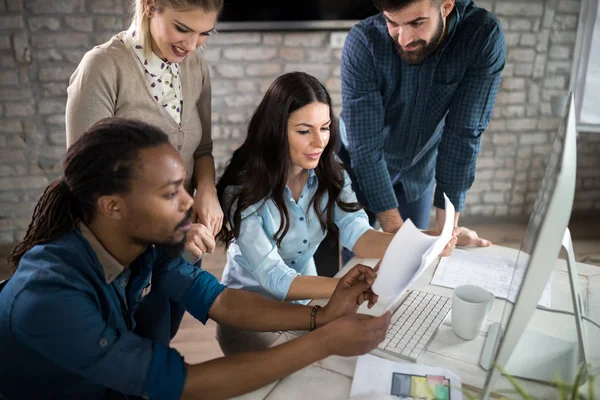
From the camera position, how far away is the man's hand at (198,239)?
4.61 ft

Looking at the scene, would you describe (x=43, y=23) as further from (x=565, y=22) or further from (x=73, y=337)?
(x=565, y=22)

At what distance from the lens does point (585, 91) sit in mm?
3441

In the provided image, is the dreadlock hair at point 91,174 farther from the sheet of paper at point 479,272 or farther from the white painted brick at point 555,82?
the white painted brick at point 555,82

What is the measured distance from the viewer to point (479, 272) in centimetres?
148

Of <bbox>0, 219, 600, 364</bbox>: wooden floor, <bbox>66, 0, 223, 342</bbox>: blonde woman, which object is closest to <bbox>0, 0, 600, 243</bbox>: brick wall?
<bbox>0, 219, 600, 364</bbox>: wooden floor

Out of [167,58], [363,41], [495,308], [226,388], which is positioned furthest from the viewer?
[363,41]

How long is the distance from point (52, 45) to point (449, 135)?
2.24m

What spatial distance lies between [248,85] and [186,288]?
2.13 metres

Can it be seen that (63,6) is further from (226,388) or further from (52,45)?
(226,388)

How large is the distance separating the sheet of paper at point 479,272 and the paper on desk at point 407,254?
0.47 metres

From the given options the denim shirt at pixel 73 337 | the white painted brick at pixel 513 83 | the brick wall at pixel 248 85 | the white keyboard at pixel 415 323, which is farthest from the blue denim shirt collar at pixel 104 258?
the white painted brick at pixel 513 83

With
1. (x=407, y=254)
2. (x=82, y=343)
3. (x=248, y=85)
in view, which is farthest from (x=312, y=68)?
(x=82, y=343)

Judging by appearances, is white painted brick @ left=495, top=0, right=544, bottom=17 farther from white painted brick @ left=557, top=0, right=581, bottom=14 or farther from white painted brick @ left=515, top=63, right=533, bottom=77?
white painted brick @ left=515, top=63, right=533, bottom=77

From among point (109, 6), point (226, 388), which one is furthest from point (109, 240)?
point (109, 6)
